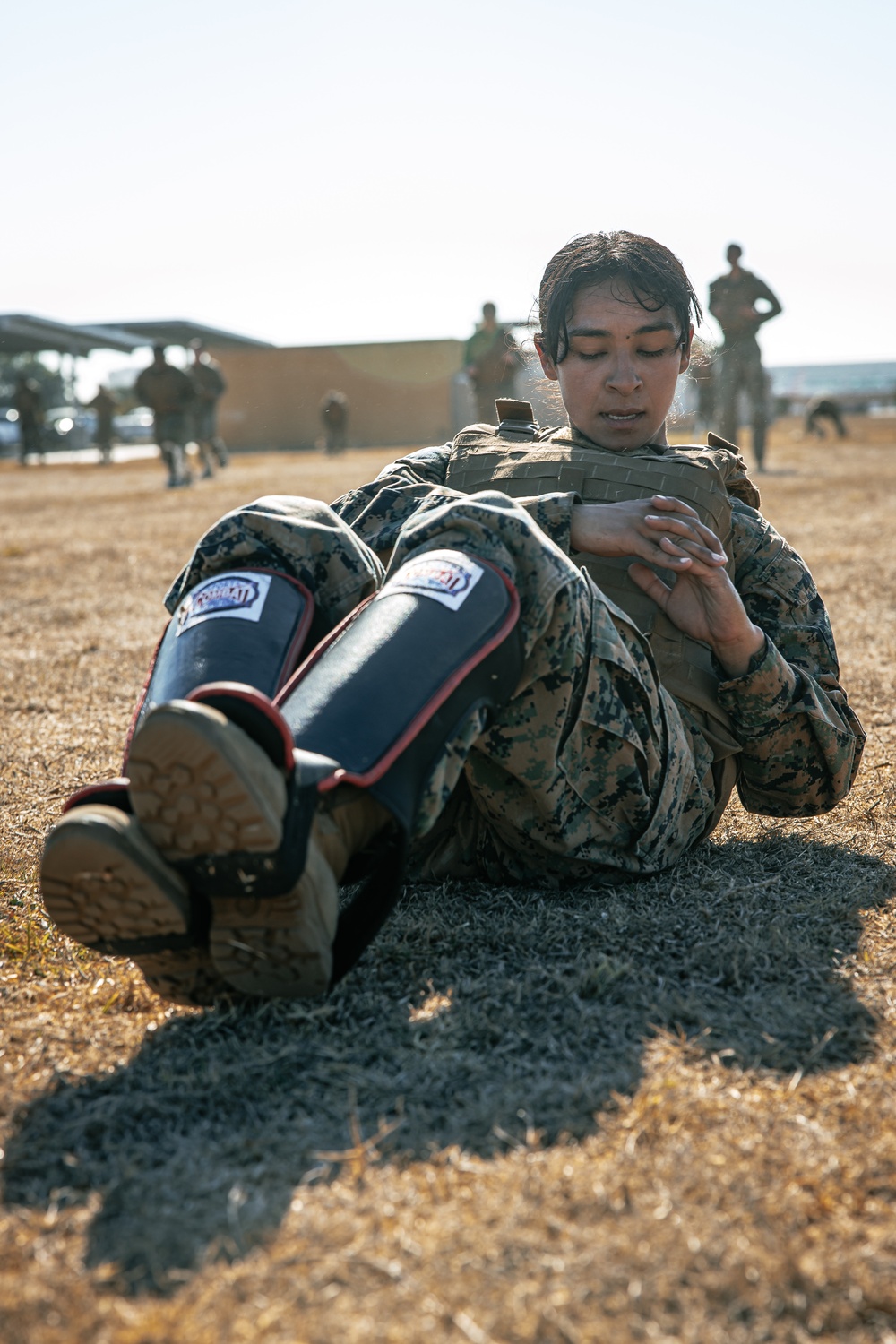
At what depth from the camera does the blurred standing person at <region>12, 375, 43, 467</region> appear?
91.4 feet

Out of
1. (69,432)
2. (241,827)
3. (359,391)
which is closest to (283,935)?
(241,827)

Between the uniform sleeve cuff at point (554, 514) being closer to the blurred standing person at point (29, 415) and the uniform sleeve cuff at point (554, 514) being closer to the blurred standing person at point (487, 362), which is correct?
the blurred standing person at point (487, 362)

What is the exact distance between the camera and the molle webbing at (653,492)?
6.51 feet

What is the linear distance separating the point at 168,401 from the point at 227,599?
49.0 ft

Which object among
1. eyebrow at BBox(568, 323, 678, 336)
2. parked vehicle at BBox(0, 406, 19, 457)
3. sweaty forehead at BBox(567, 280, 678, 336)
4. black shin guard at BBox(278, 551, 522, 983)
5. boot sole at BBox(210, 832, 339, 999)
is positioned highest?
parked vehicle at BBox(0, 406, 19, 457)

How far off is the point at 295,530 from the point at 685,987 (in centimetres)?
Result: 84

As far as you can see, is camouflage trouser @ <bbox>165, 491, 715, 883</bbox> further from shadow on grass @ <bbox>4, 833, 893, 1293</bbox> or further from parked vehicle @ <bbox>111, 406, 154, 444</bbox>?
parked vehicle @ <bbox>111, 406, 154, 444</bbox>

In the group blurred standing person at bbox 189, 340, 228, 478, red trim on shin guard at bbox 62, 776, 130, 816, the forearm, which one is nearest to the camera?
red trim on shin guard at bbox 62, 776, 130, 816

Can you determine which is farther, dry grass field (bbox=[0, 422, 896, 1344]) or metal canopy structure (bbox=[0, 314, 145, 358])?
metal canopy structure (bbox=[0, 314, 145, 358])

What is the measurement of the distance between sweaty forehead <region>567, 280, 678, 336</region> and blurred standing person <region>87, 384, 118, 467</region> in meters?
27.7

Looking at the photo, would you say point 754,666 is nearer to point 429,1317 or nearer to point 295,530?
point 295,530

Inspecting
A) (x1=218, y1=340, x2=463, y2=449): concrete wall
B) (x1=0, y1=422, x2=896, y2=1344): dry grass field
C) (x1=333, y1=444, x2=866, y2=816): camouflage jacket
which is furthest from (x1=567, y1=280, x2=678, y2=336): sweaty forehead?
(x1=218, y1=340, x2=463, y2=449): concrete wall

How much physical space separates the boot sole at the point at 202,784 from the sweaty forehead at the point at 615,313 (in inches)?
48.3

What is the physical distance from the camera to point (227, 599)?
5.38 feet
